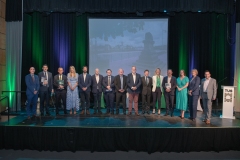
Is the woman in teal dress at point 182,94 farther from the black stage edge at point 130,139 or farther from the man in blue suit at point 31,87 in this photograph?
the man in blue suit at point 31,87

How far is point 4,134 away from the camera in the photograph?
565 cm

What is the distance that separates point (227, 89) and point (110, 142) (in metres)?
4.00

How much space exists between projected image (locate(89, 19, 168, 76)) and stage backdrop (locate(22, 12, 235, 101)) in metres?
0.23

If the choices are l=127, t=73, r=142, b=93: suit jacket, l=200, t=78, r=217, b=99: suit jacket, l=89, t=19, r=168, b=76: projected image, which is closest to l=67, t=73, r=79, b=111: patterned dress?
l=127, t=73, r=142, b=93: suit jacket

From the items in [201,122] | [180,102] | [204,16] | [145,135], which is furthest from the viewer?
[204,16]

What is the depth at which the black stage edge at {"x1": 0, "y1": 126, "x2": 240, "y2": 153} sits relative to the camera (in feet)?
18.1

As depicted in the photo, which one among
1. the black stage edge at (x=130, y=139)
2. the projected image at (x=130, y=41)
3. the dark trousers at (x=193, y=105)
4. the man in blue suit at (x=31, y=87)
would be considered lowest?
the black stage edge at (x=130, y=139)

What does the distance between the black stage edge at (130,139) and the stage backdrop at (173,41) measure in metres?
3.81

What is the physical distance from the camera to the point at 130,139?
554 cm

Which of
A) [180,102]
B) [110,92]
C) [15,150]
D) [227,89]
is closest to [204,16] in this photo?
[227,89]

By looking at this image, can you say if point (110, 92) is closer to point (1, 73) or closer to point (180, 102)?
point (180, 102)

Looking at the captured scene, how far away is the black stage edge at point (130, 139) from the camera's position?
5.52 metres

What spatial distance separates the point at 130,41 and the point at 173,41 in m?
1.63

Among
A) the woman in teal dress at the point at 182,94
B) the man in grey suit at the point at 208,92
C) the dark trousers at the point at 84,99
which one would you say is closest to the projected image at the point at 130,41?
the dark trousers at the point at 84,99
